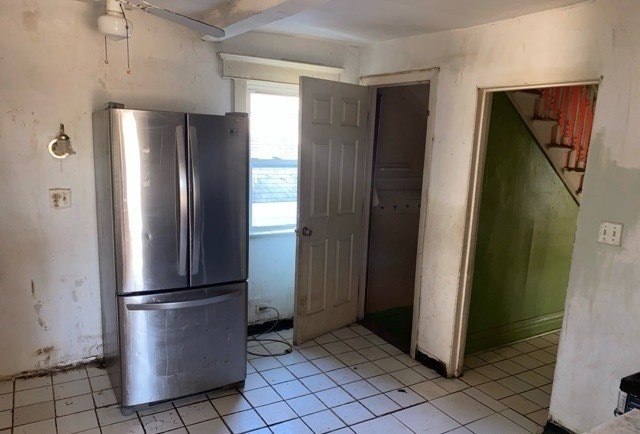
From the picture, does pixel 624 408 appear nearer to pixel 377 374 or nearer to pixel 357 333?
pixel 377 374

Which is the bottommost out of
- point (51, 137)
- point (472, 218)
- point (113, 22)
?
point (472, 218)

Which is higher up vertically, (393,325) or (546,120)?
(546,120)

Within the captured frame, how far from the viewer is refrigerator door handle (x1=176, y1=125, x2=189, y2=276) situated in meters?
2.34

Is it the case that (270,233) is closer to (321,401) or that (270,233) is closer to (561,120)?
(321,401)

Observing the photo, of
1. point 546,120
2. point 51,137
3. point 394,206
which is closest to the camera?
point 51,137

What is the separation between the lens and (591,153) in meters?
2.12

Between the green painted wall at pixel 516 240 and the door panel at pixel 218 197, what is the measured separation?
5.66ft

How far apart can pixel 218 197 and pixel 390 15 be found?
1.44 m

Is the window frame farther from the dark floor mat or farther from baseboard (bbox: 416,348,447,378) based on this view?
baseboard (bbox: 416,348,447,378)

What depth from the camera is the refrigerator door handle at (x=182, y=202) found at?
7.68ft

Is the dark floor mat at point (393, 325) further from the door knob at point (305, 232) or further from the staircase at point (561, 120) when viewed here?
the staircase at point (561, 120)

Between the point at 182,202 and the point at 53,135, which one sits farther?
the point at 53,135

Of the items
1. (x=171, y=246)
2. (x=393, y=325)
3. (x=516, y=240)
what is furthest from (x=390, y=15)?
(x=393, y=325)

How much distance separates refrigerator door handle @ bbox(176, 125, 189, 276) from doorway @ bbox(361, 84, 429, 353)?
1.77 metres
